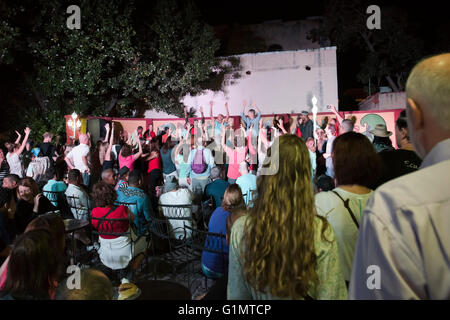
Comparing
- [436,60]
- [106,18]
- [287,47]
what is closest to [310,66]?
[287,47]

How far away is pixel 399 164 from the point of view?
278 cm

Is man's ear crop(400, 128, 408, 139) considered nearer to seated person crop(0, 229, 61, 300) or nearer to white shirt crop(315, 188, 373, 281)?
white shirt crop(315, 188, 373, 281)

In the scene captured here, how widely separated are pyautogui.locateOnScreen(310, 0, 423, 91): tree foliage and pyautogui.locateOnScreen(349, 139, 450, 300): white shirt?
21.8 meters

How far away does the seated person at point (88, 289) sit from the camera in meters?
1.81

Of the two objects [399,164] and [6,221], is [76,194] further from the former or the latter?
[399,164]

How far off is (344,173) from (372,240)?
139 cm

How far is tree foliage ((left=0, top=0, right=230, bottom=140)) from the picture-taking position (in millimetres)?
13289

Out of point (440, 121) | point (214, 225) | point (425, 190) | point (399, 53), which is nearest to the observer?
point (425, 190)

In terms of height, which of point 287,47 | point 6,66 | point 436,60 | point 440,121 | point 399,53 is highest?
point 287,47

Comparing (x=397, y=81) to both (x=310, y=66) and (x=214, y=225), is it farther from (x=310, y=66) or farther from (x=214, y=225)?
(x=214, y=225)

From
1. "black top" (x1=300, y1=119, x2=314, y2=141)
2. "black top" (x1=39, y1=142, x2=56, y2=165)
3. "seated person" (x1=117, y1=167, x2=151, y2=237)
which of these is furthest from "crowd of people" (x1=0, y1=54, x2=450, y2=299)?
"black top" (x1=300, y1=119, x2=314, y2=141)

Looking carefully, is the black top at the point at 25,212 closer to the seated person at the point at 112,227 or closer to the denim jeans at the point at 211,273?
the seated person at the point at 112,227

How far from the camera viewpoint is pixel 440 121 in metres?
0.93

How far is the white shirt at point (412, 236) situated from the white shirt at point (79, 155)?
7.68m
